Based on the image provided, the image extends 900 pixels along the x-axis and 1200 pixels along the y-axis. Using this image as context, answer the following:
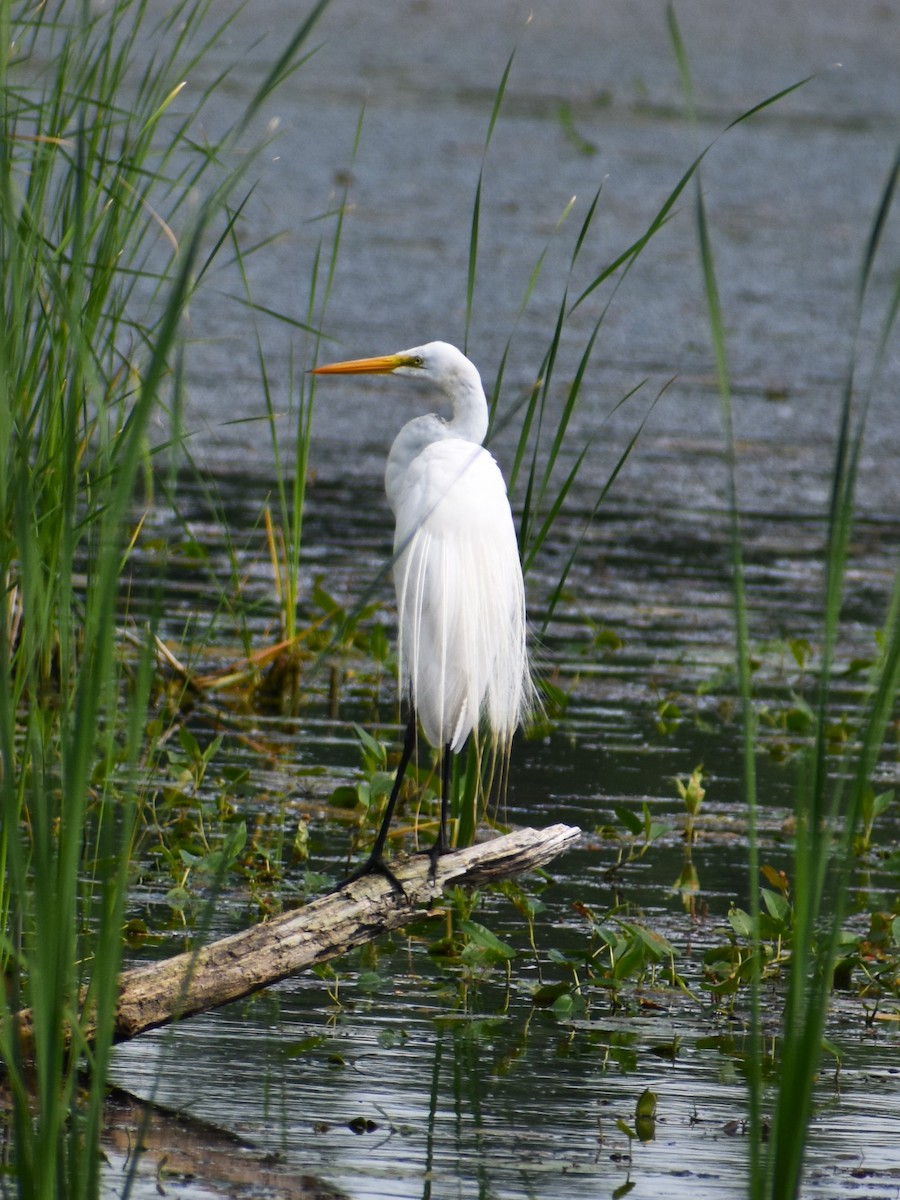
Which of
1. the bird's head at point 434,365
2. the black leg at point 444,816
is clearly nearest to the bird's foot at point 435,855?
the black leg at point 444,816

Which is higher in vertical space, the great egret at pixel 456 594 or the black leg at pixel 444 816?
the great egret at pixel 456 594

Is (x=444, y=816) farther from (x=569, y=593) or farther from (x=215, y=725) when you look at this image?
(x=569, y=593)

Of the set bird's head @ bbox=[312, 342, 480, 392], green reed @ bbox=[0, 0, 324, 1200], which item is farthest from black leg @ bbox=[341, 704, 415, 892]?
bird's head @ bbox=[312, 342, 480, 392]

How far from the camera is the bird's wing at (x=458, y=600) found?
344 centimetres

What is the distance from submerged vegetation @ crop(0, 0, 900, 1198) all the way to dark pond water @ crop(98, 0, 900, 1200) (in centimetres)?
4

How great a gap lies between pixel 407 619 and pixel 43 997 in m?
1.83

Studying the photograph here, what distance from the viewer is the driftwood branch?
272cm

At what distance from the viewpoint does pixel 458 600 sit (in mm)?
3455

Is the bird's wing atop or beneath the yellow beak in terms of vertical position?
beneath

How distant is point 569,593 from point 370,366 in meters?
2.43

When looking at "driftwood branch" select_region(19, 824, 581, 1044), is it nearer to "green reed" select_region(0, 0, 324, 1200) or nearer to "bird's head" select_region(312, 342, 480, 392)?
"green reed" select_region(0, 0, 324, 1200)

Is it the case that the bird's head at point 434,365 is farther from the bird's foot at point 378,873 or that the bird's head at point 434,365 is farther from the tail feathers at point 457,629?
the bird's foot at point 378,873

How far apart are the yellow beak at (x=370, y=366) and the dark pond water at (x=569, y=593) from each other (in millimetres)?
434

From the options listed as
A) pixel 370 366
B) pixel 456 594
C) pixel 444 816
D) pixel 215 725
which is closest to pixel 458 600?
pixel 456 594
